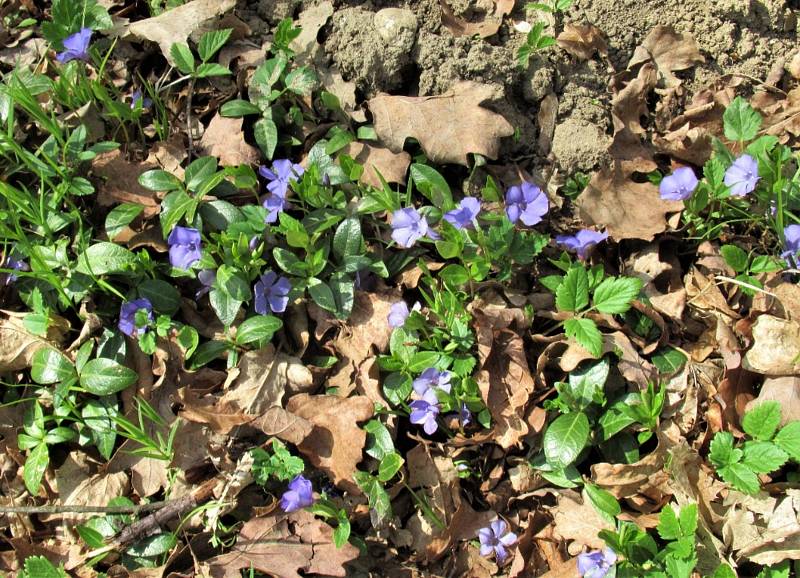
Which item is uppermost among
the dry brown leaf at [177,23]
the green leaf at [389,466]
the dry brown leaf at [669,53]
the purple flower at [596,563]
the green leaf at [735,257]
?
the dry brown leaf at [177,23]

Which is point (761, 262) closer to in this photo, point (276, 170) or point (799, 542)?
point (799, 542)

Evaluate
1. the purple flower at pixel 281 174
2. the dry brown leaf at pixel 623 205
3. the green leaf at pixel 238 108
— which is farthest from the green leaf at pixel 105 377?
the dry brown leaf at pixel 623 205

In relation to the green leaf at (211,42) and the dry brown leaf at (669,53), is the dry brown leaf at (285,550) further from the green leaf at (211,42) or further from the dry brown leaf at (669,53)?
the dry brown leaf at (669,53)

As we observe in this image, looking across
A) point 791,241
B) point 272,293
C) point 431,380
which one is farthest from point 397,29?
point 791,241

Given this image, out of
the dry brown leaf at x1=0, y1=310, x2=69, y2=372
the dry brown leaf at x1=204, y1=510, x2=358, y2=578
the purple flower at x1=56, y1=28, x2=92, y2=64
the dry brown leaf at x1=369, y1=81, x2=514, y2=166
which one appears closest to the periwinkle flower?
the dry brown leaf at x1=369, y1=81, x2=514, y2=166

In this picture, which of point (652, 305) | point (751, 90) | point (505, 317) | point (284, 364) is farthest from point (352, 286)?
point (751, 90)

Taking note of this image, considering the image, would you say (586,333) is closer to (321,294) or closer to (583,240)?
(583,240)
